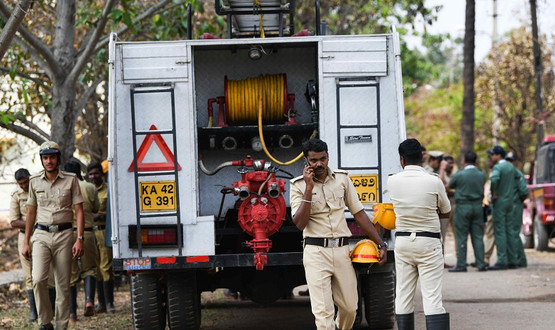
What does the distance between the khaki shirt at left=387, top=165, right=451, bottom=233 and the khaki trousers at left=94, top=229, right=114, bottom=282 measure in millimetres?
4881

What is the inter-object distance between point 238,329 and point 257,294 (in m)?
1.04

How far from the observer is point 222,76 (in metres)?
9.97

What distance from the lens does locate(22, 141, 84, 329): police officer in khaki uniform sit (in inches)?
356

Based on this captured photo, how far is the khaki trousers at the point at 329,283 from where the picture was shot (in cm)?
696

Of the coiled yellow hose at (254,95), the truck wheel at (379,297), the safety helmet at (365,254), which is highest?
the coiled yellow hose at (254,95)

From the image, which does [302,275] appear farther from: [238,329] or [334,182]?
[334,182]

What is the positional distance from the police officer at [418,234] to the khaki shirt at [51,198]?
351 centimetres

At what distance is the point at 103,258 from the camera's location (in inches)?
Answer: 440

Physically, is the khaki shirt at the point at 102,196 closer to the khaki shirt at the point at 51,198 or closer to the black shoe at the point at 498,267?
the khaki shirt at the point at 51,198

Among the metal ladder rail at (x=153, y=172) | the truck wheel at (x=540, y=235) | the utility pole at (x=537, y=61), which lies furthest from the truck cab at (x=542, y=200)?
the metal ladder rail at (x=153, y=172)

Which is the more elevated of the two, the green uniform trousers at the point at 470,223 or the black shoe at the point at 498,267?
the green uniform trousers at the point at 470,223

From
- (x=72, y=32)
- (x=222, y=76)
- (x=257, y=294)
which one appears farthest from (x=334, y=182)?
(x=72, y=32)

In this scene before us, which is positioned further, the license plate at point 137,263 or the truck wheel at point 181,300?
the truck wheel at point 181,300

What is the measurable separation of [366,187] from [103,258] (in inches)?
165
